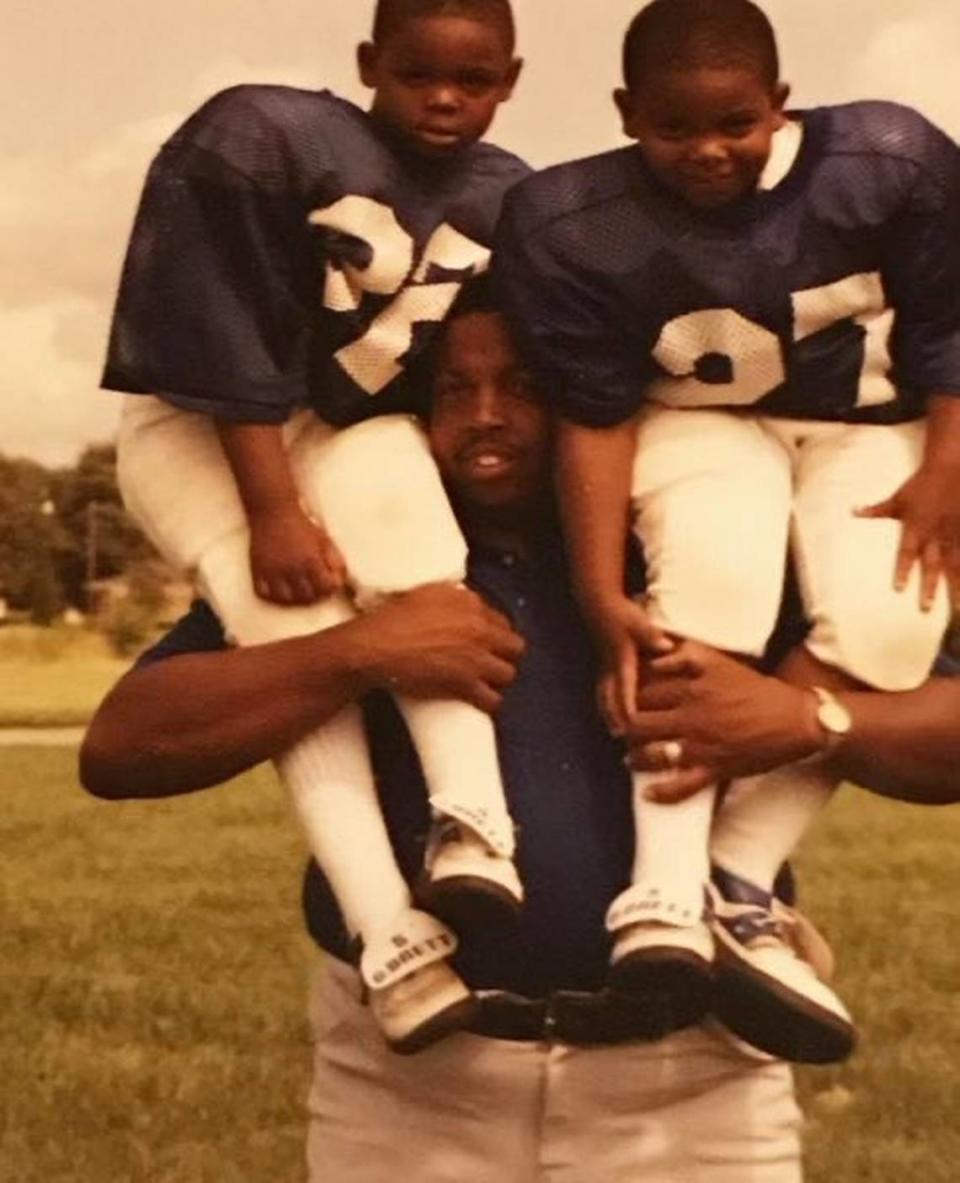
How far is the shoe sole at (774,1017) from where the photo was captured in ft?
5.72

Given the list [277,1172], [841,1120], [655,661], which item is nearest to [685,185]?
[655,661]

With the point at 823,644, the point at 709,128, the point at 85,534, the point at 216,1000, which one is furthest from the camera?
the point at 85,534

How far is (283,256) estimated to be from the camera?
1749mm

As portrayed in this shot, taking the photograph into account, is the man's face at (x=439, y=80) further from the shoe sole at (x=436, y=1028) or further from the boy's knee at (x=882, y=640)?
the shoe sole at (x=436, y=1028)

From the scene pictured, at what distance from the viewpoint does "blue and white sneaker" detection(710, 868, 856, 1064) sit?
1.75 metres

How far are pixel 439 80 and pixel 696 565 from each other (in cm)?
43

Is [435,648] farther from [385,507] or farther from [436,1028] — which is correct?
[436,1028]

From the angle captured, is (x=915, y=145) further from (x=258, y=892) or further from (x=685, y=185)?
(x=258, y=892)

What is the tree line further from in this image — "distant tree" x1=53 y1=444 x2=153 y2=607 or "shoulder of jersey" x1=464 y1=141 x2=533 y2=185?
"shoulder of jersey" x1=464 y1=141 x2=533 y2=185

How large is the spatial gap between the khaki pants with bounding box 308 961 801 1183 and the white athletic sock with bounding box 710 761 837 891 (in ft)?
0.52

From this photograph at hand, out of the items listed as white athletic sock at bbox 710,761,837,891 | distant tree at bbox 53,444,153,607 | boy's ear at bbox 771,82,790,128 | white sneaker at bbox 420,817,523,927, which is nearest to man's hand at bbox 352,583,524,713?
white sneaker at bbox 420,817,523,927

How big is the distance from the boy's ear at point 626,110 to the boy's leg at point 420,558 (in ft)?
0.95

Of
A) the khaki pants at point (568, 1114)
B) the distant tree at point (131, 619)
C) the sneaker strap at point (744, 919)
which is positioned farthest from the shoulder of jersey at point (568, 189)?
the distant tree at point (131, 619)

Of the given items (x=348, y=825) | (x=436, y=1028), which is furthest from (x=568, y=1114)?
(x=348, y=825)
